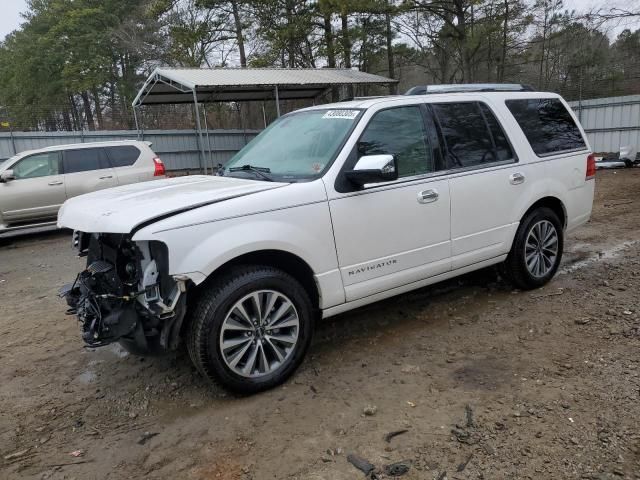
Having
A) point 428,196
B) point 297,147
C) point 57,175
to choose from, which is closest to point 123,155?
point 57,175

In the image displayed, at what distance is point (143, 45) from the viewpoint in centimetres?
2716

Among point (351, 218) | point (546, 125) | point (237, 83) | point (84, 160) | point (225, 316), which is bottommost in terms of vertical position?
point (225, 316)

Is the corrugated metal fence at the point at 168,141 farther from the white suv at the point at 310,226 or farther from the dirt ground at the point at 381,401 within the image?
the dirt ground at the point at 381,401

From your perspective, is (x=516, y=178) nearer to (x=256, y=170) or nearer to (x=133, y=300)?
(x=256, y=170)

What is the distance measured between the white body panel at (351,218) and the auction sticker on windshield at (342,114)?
0.08 m

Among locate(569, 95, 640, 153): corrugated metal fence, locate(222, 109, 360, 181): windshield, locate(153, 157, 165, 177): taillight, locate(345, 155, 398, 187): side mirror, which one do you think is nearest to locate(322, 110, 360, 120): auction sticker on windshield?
locate(222, 109, 360, 181): windshield

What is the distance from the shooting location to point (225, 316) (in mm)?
3188

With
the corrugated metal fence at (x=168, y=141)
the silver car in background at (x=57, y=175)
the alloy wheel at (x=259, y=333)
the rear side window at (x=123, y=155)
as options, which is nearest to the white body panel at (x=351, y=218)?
the alloy wheel at (x=259, y=333)

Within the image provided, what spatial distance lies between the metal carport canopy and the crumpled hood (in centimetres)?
1066

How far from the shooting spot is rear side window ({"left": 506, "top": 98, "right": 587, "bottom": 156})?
192 inches

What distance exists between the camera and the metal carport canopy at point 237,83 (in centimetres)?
1473

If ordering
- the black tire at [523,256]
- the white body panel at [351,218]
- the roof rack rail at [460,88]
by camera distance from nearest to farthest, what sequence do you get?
the white body panel at [351,218] → the roof rack rail at [460,88] → the black tire at [523,256]

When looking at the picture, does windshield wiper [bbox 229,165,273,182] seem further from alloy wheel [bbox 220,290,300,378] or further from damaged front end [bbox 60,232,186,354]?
damaged front end [bbox 60,232,186,354]

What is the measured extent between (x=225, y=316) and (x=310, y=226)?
81 cm
